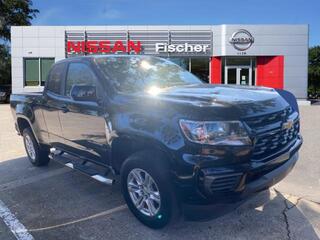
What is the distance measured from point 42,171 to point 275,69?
2219cm

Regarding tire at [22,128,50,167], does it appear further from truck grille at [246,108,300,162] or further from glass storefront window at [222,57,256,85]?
glass storefront window at [222,57,256,85]

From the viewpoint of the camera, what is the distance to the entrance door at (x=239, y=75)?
25.9 metres

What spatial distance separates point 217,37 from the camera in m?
25.3

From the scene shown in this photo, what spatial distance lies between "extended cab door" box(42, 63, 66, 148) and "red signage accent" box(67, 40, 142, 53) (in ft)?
67.4

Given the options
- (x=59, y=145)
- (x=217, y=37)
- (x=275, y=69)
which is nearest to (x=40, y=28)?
(x=217, y=37)

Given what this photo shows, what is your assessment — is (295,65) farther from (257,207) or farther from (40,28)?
(257,207)

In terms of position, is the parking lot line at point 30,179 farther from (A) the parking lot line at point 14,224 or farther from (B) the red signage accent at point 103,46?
(B) the red signage accent at point 103,46

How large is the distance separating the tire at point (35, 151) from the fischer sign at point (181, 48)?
2010cm

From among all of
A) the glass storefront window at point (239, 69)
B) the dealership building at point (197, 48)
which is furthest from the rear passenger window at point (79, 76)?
the glass storefront window at point (239, 69)

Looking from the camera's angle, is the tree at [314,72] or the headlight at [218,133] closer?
the headlight at [218,133]

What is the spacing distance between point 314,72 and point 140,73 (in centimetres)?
5395

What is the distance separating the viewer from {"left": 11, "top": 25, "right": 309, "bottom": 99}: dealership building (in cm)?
2505

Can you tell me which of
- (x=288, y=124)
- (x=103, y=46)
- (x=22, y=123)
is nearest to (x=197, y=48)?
(x=103, y=46)

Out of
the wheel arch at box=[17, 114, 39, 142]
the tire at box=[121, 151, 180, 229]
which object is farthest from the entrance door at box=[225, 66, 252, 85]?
the tire at box=[121, 151, 180, 229]
